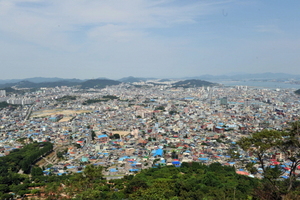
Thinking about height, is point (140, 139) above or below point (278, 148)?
below

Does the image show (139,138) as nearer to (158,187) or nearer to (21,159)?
(21,159)

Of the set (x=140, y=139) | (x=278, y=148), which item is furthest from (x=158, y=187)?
(x=140, y=139)

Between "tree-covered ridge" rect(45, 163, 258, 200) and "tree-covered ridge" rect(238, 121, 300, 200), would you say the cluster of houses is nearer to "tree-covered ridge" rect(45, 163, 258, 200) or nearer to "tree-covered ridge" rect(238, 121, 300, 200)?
"tree-covered ridge" rect(45, 163, 258, 200)

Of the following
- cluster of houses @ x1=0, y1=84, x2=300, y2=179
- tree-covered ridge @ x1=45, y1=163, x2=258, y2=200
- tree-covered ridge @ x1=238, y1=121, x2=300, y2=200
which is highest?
tree-covered ridge @ x1=238, y1=121, x2=300, y2=200

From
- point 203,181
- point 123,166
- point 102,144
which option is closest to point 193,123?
point 102,144

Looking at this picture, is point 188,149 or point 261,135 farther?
point 188,149

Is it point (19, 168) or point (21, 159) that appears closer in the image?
point (19, 168)

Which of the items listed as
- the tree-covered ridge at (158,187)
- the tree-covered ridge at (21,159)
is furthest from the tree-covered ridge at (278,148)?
the tree-covered ridge at (21,159)

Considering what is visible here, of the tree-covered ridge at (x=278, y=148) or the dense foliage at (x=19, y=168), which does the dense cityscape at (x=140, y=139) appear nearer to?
the dense foliage at (x=19, y=168)

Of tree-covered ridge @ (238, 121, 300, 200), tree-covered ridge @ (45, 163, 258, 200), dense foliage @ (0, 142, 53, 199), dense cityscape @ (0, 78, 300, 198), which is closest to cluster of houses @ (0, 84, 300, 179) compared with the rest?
dense cityscape @ (0, 78, 300, 198)

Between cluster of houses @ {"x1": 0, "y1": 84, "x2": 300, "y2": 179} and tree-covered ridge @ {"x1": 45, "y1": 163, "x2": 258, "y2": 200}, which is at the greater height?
tree-covered ridge @ {"x1": 45, "y1": 163, "x2": 258, "y2": 200}

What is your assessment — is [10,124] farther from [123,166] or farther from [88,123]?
[123,166]
